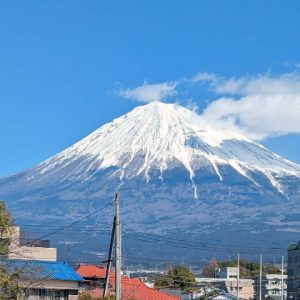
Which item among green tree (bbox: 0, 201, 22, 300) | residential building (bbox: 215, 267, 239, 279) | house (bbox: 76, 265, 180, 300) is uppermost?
green tree (bbox: 0, 201, 22, 300)

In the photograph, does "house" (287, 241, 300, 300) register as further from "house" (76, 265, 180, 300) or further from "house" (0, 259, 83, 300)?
"house" (0, 259, 83, 300)

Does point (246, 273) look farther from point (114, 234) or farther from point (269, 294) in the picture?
point (114, 234)

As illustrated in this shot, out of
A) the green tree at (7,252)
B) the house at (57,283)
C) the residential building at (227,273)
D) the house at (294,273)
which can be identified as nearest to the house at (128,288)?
the house at (57,283)

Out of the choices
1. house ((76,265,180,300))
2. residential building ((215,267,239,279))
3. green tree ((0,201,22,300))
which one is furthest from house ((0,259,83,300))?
residential building ((215,267,239,279))

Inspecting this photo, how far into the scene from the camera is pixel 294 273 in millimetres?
107062

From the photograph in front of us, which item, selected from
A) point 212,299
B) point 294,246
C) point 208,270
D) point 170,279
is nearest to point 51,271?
point 212,299

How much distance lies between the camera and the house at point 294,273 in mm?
100150

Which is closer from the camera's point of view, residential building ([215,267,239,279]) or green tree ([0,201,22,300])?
green tree ([0,201,22,300])

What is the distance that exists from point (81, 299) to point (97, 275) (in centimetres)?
1612

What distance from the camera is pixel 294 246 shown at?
367ft

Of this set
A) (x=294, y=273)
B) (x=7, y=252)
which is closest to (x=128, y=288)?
(x=7, y=252)

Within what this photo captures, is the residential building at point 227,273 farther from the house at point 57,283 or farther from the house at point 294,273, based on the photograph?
the house at point 57,283

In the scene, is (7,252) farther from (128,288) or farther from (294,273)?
(294,273)

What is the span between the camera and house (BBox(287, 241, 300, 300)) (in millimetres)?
100150
